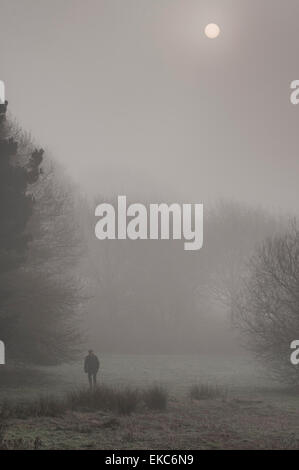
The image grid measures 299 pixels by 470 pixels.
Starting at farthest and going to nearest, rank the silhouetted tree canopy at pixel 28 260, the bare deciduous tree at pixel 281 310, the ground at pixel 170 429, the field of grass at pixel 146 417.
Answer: the bare deciduous tree at pixel 281 310 → the silhouetted tree canopy at pixel 28 260 → the field of grass at pixel 146 417 → the ground at pixel 170 429

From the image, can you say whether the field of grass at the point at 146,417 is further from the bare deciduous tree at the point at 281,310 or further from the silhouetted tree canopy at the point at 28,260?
the silhouetted tree canopy at the point at 28,260

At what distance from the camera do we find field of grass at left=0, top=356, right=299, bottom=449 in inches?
584

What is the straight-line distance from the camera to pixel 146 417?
763 inches

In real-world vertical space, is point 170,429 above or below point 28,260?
below

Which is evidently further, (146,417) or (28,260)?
(28,260)

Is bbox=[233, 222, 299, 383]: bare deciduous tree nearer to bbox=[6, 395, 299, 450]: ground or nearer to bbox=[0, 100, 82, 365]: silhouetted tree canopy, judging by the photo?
bbox=[6, 395, 299, 450]: ground

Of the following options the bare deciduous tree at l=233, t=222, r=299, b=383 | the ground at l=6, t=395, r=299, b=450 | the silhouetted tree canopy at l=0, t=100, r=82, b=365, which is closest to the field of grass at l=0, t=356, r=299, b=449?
the ground at l=6, t=395, r=299, b=450

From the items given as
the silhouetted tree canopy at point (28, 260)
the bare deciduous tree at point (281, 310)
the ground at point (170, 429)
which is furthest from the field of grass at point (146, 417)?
the silhouetted tree canopy at point (28, 260)

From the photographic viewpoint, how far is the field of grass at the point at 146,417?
14.8 m

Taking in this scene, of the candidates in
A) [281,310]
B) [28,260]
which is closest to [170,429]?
[281,310]

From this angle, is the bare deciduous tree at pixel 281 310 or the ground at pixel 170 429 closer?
the ground at pixel 170 429

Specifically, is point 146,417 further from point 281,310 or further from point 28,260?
point 28,260
